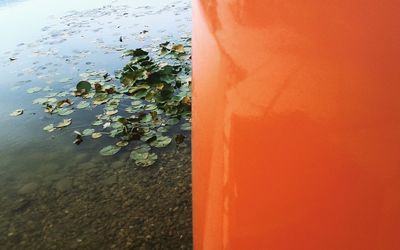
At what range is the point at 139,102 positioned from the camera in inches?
93.7

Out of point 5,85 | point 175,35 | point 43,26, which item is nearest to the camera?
point 5,85

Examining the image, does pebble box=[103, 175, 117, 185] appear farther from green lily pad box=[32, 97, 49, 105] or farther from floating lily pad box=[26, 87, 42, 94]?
floating lily pad box=[26, 87, 42, 94]

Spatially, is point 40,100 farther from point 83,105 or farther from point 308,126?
point 308,126

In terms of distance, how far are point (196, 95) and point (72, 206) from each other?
97cm

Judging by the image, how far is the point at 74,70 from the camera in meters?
3.18

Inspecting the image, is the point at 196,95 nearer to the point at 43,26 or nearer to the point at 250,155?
the point at 250,155

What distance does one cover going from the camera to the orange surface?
53cm

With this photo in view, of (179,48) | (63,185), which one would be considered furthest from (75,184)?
(179,48)

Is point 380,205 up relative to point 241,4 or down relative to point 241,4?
down

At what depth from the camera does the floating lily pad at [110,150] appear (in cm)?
184

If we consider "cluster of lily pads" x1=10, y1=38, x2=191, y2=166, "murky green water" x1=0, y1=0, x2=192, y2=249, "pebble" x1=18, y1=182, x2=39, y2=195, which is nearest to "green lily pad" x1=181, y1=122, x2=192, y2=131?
"cluster of lily pads" x1=10, y1=38, x2=191, y2=166

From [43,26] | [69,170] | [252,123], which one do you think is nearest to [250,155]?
[252,123]

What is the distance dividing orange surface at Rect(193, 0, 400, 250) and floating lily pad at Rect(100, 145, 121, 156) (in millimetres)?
1265

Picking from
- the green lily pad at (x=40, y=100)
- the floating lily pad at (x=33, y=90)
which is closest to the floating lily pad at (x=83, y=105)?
the green lily pad at (x=40, y=100)
